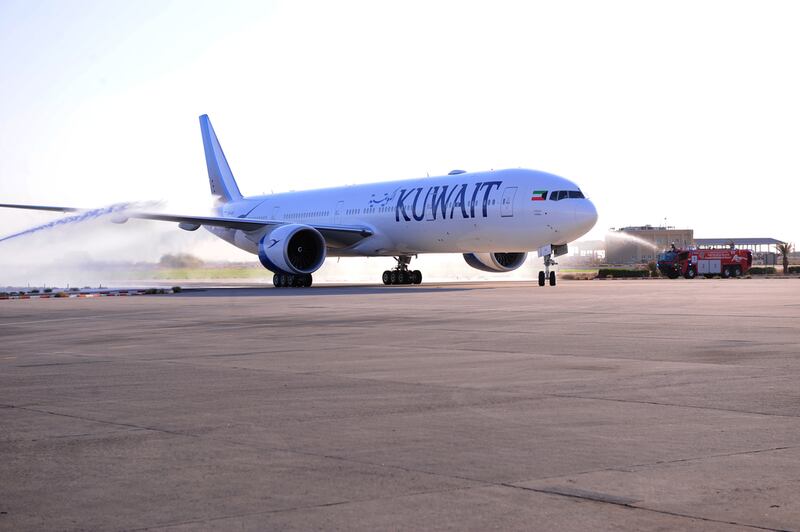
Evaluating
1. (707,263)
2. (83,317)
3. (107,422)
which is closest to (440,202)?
(83,317)

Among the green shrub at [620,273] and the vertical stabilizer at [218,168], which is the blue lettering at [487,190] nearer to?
the vertical stabilizer at [218,168]

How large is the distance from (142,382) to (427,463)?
496 centimetres

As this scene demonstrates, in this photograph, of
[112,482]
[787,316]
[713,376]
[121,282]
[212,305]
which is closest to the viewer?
[112,482]

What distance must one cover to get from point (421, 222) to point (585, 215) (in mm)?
7549

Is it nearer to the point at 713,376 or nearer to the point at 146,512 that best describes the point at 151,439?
the point at 146,512

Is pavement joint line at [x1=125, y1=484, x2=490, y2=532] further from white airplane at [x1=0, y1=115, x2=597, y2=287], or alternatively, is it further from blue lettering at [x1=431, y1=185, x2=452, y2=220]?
blue lettering at [x1=431, y1=185, x2=452, y2=220]

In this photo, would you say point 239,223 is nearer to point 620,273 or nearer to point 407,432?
point 620,273

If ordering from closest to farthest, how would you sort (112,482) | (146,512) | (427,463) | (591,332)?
(146,512)
(112,482)
(427,463)
(591,332)

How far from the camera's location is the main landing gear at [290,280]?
42.2 metres

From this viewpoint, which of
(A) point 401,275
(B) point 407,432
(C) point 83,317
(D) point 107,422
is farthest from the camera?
(A) point 401,275

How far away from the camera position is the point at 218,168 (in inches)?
2247

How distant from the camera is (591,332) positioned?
15.6 m

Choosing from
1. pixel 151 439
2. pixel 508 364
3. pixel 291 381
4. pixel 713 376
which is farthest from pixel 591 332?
pixel 151 439

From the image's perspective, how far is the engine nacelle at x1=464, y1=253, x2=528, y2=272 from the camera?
44969mm
